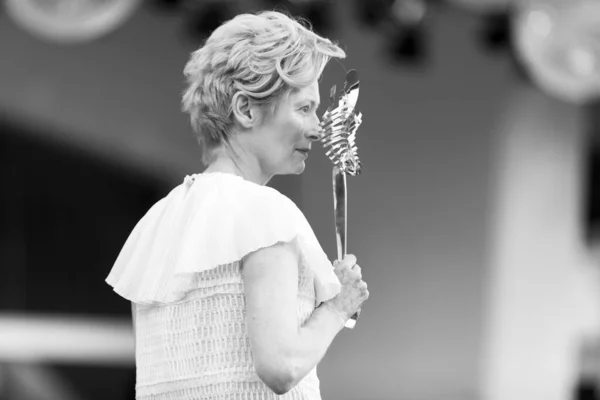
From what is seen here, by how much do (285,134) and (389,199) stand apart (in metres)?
3.68

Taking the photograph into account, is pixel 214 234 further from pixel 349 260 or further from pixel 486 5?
pixel 486 5

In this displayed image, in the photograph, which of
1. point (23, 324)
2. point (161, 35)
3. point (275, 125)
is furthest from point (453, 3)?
point (275, 125)

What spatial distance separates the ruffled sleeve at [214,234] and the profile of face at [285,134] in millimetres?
65

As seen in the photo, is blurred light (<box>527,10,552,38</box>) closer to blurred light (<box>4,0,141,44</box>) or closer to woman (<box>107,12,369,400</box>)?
blurred light (<box>4,0,141,44</box>)

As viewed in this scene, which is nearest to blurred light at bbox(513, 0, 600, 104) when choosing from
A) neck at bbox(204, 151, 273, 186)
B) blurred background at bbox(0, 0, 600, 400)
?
blurred background at bbox(0, 0, 600, 400)

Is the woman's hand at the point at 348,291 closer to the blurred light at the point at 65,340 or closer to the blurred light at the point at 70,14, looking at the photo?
the blurred light at the point at 70,14

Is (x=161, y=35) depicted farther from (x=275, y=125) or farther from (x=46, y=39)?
(x=275, y=125)

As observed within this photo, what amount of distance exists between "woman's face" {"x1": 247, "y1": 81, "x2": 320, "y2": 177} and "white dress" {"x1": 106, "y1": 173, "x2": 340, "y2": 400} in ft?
0.22

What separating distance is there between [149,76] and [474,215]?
1.62 metres

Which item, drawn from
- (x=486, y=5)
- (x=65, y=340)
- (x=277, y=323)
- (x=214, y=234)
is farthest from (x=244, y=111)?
(x=65, y=340)

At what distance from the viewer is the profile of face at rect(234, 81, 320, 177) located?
142cm

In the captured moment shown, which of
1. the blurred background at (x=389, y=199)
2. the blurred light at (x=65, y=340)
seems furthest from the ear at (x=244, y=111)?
the blurred light at (x=65, y=340)

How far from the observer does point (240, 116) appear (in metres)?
1.41

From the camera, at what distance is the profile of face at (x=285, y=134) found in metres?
1.42
